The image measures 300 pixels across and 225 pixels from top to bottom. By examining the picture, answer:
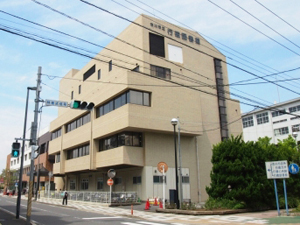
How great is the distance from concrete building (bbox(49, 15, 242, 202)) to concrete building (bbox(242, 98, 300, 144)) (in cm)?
3116

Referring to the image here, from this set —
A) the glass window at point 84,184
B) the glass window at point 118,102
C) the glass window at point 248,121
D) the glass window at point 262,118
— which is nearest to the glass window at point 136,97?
the glass window at point 118,102

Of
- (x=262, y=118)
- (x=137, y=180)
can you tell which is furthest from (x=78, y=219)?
(x=262, y=118)

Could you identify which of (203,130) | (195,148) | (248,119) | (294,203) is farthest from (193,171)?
(248,119)

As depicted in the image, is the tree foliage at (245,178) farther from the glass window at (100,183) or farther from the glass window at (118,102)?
the glass window at (100,183)

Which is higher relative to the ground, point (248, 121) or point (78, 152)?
point (248, 121)

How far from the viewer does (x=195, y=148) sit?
3384 cm

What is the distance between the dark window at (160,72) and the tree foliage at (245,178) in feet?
47.2

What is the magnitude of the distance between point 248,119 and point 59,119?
49747 millimetres

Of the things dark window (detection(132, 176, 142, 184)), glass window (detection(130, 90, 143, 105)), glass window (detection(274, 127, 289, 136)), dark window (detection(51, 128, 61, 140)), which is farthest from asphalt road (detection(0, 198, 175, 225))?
glass window (detection(274, 127, 289, 136))

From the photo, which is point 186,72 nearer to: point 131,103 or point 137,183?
point 131,103

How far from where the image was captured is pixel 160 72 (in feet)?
110

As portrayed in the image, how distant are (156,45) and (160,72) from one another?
3192 mm

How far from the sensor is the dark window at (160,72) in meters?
32.8

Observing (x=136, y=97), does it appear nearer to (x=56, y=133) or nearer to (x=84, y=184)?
(x=84, y=184)
